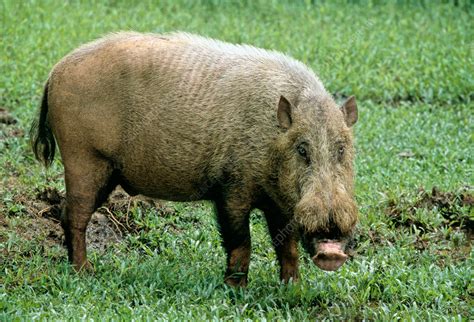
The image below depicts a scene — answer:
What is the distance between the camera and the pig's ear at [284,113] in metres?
6.52

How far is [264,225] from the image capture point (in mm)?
8375

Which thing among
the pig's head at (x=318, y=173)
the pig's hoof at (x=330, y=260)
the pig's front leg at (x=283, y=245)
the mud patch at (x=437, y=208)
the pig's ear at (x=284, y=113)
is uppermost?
the pig's ear at (x=284, y=113)

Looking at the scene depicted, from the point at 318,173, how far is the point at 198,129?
3.70ft

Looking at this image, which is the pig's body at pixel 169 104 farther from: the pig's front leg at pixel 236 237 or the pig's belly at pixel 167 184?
the pig's front leg at pixel 236 237

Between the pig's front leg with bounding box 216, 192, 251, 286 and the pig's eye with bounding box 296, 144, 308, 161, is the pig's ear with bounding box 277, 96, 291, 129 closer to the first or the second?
the pig's eye with bounding box 296, 144, 308, 161

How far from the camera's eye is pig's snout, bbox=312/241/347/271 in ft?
19.9

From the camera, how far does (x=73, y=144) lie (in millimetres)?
7195

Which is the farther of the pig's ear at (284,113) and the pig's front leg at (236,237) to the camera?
the pig's front leg at (236,237)

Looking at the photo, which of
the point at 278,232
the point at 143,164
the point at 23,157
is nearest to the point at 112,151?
the point at 143,164

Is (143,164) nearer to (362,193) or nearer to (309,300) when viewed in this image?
(309,300)

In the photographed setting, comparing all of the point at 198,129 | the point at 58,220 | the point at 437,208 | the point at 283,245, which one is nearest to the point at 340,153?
the point at 283,245

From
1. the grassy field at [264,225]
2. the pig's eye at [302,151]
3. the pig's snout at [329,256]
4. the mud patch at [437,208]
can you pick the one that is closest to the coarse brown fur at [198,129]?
the pig's eye at [302,151]

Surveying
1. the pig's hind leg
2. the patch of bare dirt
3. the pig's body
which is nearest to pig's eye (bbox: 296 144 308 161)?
the pig's body

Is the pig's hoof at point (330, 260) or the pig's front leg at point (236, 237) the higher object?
the pig's hoof at point (330, 260)
